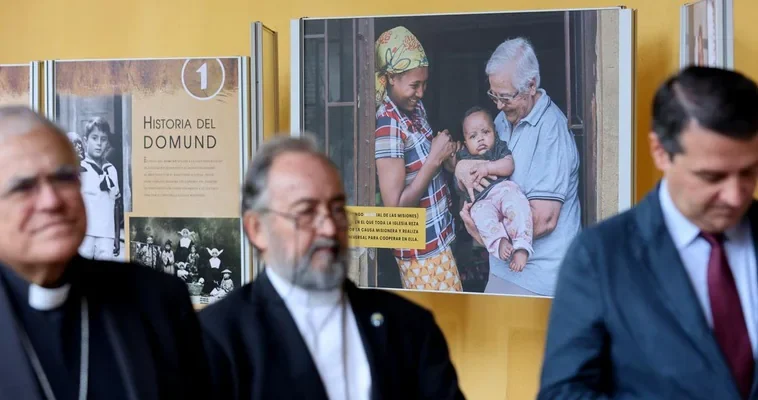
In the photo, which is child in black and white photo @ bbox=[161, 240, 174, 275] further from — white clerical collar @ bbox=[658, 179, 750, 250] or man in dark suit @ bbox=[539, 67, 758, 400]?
white clerical collar @ bbox=[658, 179, 750, 250]

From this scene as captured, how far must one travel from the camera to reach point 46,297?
4.83 feet

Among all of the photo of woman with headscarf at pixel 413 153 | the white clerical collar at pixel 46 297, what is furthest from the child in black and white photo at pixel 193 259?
the white clerical collar at pixel 46 297

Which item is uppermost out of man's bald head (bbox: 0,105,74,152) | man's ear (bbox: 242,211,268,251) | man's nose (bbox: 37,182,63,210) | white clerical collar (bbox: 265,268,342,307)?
man's bald head (bbox: 0,105,74,152)

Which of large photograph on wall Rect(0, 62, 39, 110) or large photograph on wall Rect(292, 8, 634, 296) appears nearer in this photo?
large photograph on wall Rect(292, 8, 634, 296)

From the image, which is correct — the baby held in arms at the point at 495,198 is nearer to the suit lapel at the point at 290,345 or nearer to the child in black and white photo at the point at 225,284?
the child in black and white photo at the point at 225,284

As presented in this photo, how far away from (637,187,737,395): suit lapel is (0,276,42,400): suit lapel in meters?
1.16

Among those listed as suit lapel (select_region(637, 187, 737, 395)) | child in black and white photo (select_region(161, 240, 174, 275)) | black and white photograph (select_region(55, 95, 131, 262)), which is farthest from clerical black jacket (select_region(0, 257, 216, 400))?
black and white photograph (select_region(55, 95, 131, 262))

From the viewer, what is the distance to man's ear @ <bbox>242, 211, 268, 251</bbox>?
5.70 feet

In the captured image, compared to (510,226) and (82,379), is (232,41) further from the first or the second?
(82,379)

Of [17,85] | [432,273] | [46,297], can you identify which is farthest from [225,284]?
[46,297]

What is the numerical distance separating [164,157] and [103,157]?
296 mm

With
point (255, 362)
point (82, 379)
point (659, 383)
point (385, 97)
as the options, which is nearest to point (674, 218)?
point (659, 383)


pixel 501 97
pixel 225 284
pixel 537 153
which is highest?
pixel 501 97

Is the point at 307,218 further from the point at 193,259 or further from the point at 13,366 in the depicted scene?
the point at 193,259
